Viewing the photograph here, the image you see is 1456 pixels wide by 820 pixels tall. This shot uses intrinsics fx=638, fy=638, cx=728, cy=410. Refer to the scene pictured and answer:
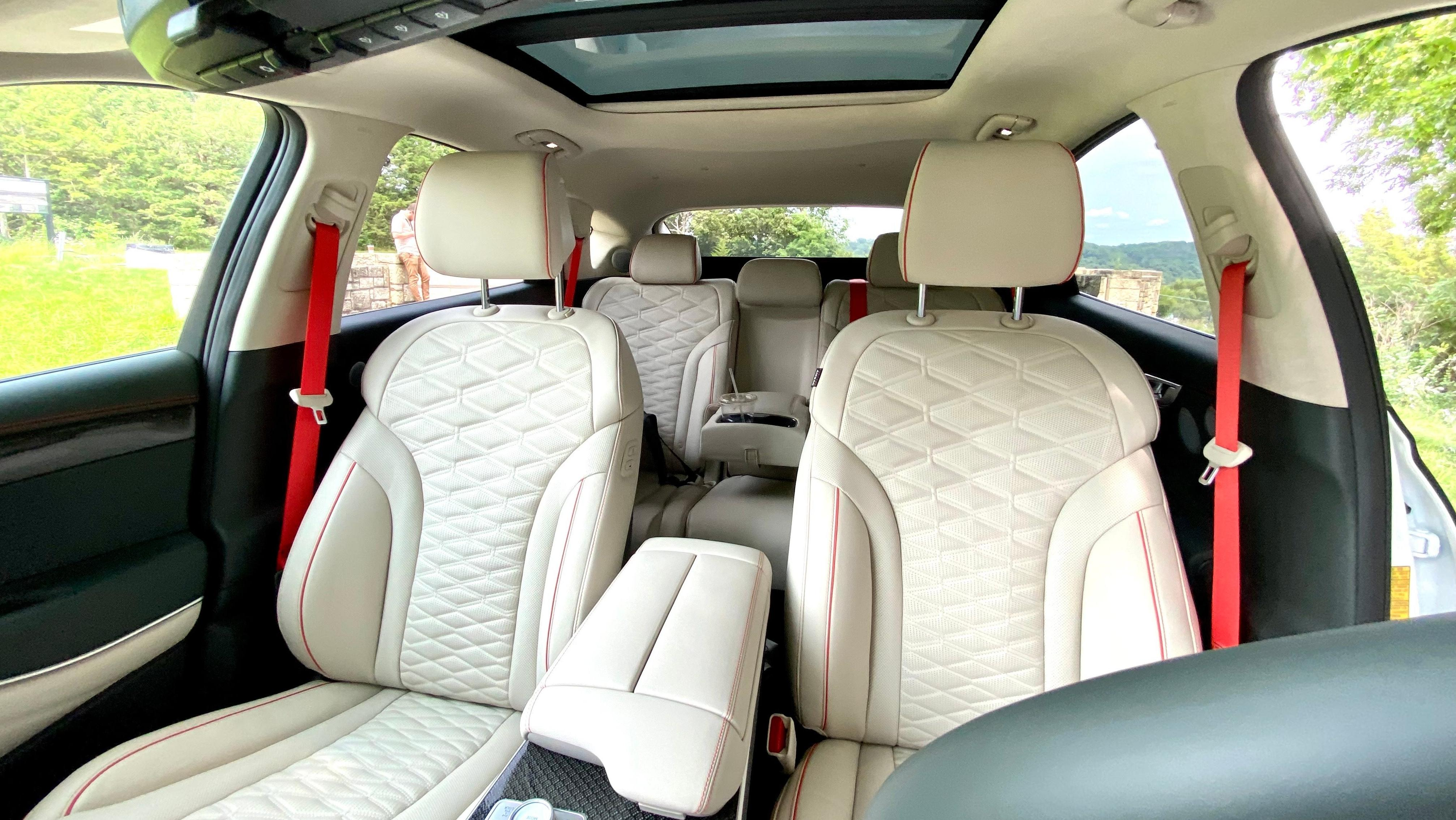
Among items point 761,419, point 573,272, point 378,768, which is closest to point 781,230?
point 573,272

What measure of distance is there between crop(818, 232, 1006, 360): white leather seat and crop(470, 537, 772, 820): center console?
2027mm

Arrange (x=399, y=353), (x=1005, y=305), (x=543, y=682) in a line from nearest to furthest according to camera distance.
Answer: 1. (x=543, y=682)
2. (x=399, y=353)
3. (x=1005, y=305)

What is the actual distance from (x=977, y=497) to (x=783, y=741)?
576 millimetres

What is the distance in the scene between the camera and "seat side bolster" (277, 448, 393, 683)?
1.33m

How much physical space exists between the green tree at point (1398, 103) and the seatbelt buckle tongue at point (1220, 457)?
444mm

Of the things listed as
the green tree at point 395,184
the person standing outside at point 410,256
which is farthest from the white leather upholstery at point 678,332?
the green tree at point 395,184

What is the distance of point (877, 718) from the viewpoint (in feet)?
3.98

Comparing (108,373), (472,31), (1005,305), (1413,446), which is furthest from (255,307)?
(1005,305)

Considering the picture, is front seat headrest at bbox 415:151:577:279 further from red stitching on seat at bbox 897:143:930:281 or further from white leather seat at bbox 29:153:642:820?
red stitching on seat at bbox 897:143:930:281

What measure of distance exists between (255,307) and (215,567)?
60 cm

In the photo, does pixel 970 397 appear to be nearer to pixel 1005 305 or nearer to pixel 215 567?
pixel 215 567

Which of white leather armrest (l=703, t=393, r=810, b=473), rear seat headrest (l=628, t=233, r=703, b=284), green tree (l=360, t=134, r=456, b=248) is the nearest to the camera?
green tree (l=360, t=134, r=456, b=248)

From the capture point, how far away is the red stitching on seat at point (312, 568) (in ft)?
4.33

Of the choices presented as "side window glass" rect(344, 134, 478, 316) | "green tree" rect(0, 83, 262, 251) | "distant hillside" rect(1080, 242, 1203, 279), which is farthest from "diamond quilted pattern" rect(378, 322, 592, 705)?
"distant hillside" rect(1080, 242, 1203, 279)
